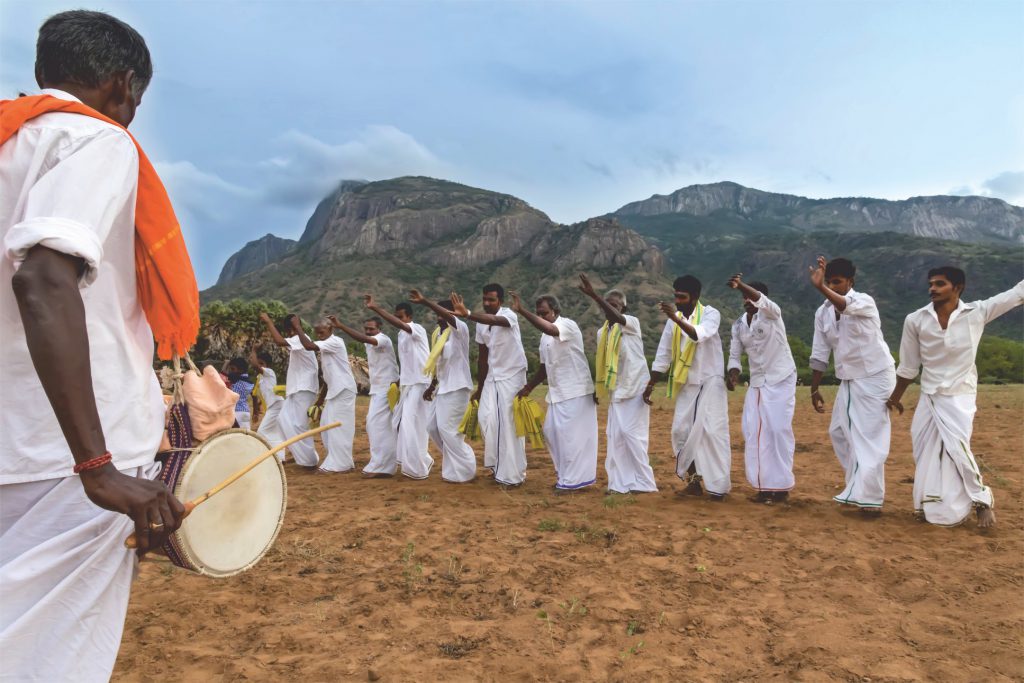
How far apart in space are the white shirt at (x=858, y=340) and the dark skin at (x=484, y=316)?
3156 millimetres

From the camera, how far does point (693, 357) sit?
6719 mm

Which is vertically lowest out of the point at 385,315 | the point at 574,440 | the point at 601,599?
the point at 601,599

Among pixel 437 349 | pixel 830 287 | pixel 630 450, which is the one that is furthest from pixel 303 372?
pixel 830 287

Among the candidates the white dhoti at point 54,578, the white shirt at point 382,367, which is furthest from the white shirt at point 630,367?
the white dhoti at point 54,578

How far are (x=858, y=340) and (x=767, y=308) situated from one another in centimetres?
84

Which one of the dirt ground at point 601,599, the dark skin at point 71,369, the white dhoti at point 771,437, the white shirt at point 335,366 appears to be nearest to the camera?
the dark skin at point 71,369

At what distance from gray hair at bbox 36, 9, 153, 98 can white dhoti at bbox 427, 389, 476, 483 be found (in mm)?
6423

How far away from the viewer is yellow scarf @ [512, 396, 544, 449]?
7.30 meters

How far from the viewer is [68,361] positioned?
53.5 inches

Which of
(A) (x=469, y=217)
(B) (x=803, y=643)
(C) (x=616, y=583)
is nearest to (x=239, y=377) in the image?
(C) (x=616, y=583)

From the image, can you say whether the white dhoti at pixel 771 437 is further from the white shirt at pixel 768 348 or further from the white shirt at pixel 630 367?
the white shirt at pixel 630 367

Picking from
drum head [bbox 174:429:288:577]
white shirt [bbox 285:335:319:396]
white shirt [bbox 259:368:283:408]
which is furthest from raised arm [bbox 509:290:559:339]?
white shirt [bbox 259:368:283:408]

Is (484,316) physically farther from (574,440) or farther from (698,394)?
(698,394)

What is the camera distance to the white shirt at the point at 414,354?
8.48m
